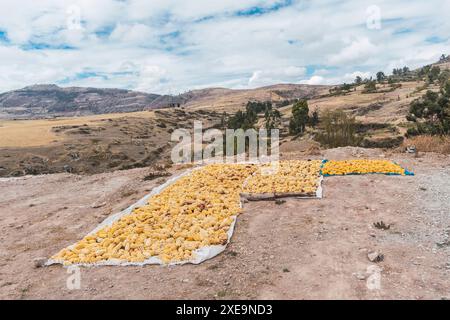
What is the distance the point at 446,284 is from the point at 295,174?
875cm

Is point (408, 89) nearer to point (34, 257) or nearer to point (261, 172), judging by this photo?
point (261, 172)

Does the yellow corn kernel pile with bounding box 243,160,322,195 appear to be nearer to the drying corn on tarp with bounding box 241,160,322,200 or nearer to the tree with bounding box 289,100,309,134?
the drying corn on tarp with bounding box 241,160,322,200

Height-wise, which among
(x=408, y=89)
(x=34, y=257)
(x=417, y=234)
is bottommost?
(x=34, y=257)

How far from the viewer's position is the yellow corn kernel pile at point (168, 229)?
827cm

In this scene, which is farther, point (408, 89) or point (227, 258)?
point (408, 89)

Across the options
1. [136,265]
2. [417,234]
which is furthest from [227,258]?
[417,234]

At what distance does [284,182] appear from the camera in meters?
13.2

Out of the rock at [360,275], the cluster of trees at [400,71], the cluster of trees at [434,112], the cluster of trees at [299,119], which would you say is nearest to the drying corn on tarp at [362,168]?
the rock at [360,275]

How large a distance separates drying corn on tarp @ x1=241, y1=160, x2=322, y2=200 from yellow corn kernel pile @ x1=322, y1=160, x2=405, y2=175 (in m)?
0.58

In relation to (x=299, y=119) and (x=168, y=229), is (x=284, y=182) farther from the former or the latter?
(x=299, y=119)

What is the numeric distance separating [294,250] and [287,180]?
5.51 meters

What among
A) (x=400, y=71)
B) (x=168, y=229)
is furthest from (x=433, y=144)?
(x=400, y=71)

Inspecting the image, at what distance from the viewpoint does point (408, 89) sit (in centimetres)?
10350
